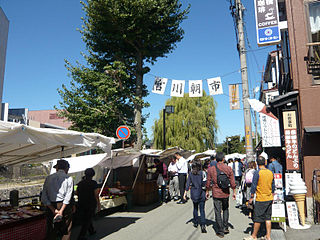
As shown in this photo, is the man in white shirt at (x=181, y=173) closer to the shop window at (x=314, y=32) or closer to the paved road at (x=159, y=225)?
the paved road at (x=159, y=225)

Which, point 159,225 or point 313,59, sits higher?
point 313,59

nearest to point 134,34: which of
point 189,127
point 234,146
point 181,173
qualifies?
point 181,173

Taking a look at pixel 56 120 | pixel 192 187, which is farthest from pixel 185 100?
pixel 56 120

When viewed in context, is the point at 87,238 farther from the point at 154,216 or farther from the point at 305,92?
the point at 305,92

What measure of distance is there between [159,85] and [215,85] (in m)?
3.11

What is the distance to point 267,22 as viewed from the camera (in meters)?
10.1

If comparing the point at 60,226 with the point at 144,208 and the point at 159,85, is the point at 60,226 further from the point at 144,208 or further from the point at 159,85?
the point at 159,85

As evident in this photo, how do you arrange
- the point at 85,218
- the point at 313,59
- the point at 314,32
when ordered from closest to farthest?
the point at 85,218 → the point at 313,59 → the point at 314,32

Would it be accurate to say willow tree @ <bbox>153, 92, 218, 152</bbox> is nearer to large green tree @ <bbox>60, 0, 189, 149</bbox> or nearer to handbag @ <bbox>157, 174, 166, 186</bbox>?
large green tree @ <bbox>60, 0, 189, 149</bbox>

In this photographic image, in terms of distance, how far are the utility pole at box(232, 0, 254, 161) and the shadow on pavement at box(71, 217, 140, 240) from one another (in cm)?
568

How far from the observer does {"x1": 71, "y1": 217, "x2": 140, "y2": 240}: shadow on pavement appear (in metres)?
6.50

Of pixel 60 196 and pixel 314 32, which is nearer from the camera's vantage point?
pixel 60 196

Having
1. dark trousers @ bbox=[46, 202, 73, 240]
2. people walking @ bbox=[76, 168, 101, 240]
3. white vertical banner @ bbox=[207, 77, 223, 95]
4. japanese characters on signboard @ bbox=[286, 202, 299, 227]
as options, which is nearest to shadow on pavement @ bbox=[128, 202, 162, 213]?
people walking @ bbox=[76, 168, 101, 240]

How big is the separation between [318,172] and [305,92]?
249cm
